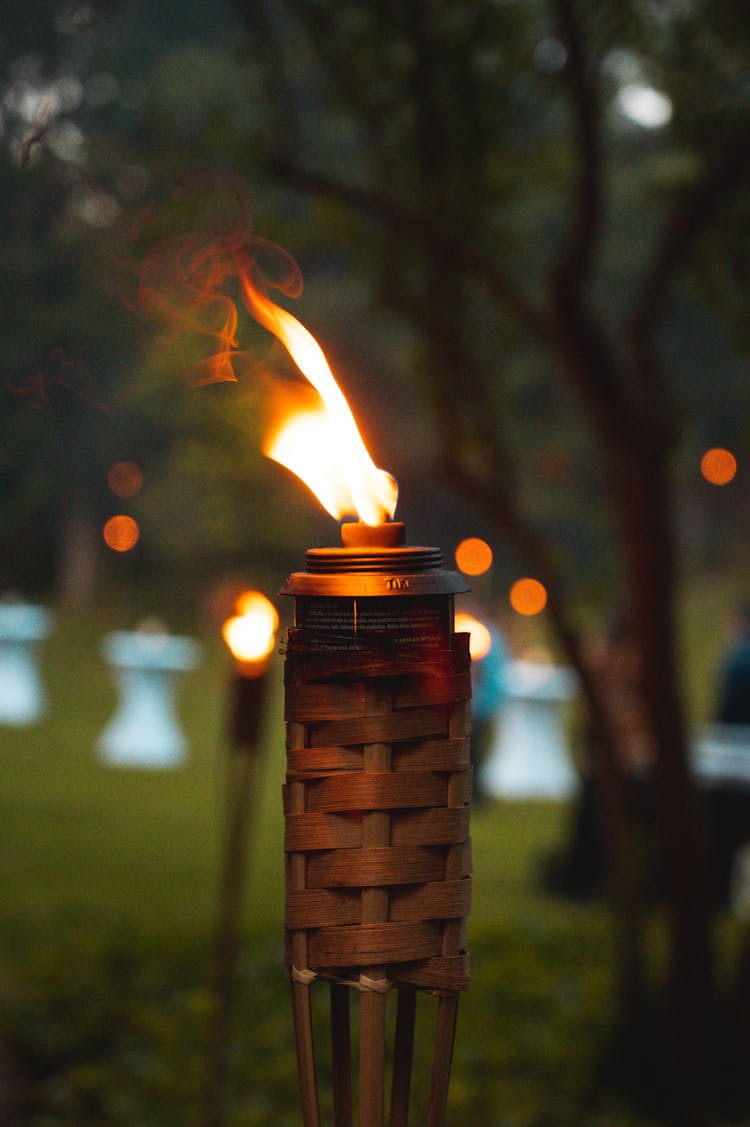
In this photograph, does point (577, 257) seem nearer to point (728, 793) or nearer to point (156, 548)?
point (728, 793)

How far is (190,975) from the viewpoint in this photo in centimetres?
614

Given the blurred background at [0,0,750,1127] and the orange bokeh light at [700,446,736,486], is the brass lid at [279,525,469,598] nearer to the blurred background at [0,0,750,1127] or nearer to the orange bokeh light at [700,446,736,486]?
the blurred background at [0,0,750,1127]

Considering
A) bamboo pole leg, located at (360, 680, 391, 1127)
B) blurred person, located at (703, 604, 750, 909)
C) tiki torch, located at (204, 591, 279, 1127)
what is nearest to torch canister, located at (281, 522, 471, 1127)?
bamboo pole leg, located at (360, 680, 391, 1127)

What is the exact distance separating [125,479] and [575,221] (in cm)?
1950

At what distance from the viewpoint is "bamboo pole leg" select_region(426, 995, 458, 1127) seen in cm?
107

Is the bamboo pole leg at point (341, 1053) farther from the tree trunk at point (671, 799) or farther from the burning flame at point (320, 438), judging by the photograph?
the tree trunk at point (671, 799)

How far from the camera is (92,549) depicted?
987 inches

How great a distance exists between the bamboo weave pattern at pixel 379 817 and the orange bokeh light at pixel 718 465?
17795mm

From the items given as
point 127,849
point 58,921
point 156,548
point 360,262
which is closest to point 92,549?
point 156,548

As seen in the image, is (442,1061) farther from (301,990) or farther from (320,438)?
(320,438)

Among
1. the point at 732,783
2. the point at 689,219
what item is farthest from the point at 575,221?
the point at 732,783

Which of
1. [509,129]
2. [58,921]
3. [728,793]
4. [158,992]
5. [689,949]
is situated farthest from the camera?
[728,793]

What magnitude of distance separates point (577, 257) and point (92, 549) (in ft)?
71.1

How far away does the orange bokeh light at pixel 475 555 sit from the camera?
2081 centimetres
